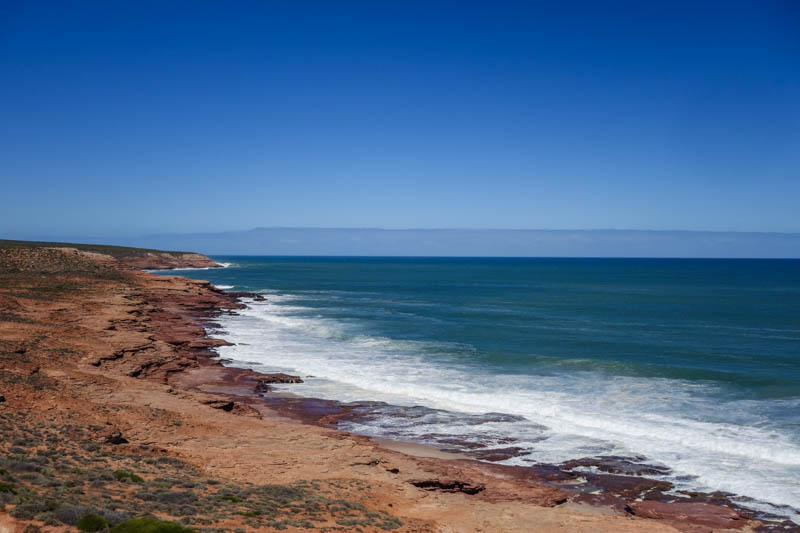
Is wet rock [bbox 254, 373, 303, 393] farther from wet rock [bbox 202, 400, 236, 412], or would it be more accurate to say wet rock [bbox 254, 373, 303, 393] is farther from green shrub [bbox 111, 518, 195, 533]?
green shrub [bbox 111, 518, 195, 533]

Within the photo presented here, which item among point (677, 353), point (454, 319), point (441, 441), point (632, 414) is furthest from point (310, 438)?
point (454, 319)

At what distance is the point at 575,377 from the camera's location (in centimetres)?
3044

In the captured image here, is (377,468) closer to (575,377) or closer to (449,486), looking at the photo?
(449,486)

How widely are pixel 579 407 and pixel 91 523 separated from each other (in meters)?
20.4

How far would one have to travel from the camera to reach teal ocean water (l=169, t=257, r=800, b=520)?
1970 centimetres

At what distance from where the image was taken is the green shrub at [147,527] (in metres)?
9.46

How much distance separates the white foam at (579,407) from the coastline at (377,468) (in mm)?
1848

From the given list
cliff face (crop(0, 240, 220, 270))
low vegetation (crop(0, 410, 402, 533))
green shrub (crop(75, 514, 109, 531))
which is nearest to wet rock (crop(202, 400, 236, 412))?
low vegetation (crop(0, 410, 402, 533))

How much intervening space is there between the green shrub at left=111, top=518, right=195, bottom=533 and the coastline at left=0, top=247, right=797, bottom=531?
5.07 metres

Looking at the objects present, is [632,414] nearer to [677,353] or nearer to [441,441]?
[441,441]

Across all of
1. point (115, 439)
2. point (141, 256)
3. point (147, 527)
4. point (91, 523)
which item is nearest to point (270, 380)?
point (115, 439)

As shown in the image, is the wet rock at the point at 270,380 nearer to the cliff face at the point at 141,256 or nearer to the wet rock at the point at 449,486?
the wet rock at the point at 449,486

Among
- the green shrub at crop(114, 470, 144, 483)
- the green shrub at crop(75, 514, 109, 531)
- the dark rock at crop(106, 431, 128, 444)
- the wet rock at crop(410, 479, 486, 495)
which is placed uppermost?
the green shrub at crop(75, 514, 109, 531)

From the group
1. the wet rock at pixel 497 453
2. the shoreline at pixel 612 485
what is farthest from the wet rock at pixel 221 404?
the wet rock at pixel 497 453
